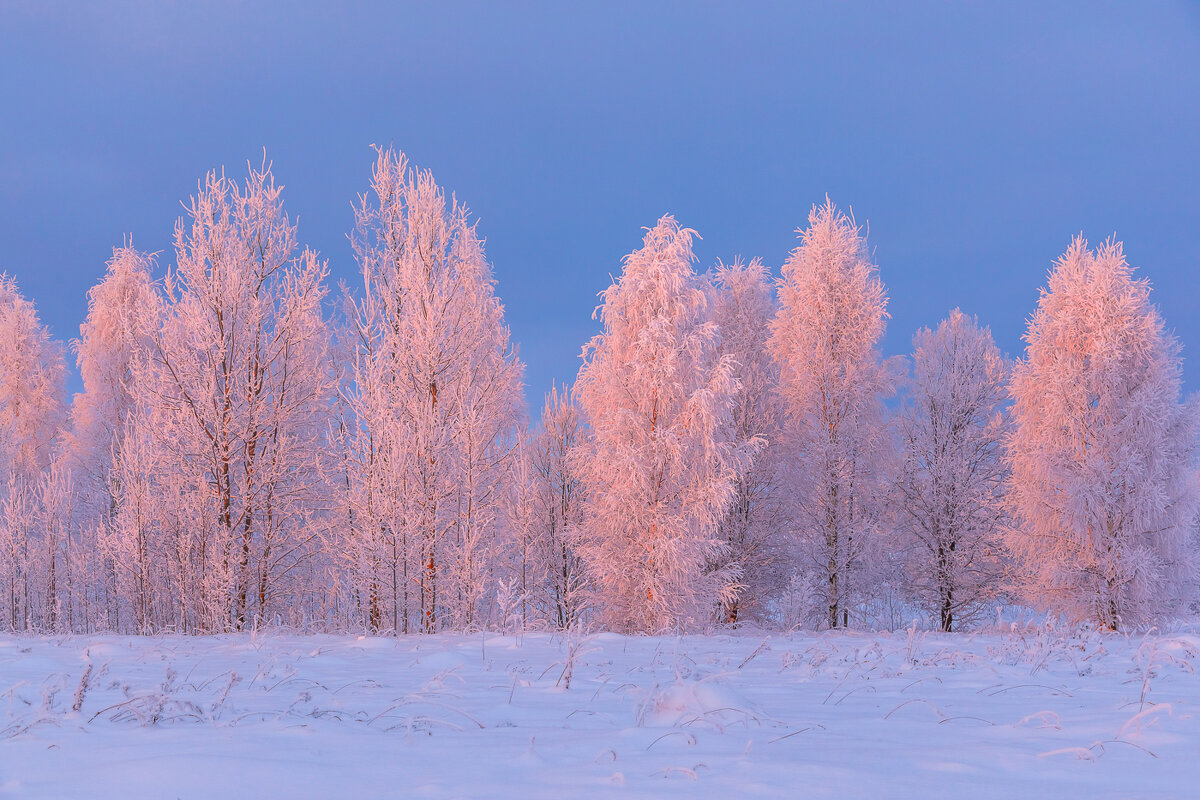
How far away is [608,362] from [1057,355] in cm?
1050

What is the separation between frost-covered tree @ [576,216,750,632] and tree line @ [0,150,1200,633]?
2.4 inches

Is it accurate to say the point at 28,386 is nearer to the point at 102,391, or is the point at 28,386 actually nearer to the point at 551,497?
the point at 102,391

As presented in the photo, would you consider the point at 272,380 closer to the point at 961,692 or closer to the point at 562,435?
the point at 562,435

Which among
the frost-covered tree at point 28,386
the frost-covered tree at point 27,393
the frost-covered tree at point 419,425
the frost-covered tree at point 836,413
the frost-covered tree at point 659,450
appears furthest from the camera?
the frost-covered tree at point 28,386

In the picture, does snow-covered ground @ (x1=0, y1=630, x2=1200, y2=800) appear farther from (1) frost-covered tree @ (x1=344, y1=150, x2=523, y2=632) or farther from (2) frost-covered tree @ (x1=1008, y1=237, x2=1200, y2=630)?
(2) frost-covered tree @ (x1=1008, y1=237, x2=1200, y2=630)

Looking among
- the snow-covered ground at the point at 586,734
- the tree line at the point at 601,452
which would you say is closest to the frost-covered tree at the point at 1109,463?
the tree line at the point at 601,452

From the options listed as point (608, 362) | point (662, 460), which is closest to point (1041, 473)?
point (662, 460)

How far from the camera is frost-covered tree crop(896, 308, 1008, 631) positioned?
19.4 metres

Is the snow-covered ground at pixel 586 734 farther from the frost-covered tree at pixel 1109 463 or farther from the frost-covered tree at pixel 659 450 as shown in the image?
the frost-covered tree at pixel 1109 463

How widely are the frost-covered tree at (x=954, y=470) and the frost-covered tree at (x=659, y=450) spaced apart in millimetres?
8548

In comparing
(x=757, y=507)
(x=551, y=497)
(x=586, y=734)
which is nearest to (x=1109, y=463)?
(x=757, y=507)

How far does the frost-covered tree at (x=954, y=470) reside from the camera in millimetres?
19406

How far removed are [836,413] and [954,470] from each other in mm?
3943

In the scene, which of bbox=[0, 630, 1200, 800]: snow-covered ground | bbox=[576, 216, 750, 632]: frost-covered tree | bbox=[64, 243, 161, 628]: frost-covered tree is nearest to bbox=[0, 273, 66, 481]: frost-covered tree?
bbox=[64, 243, 161, 628]: frost-covered tree
